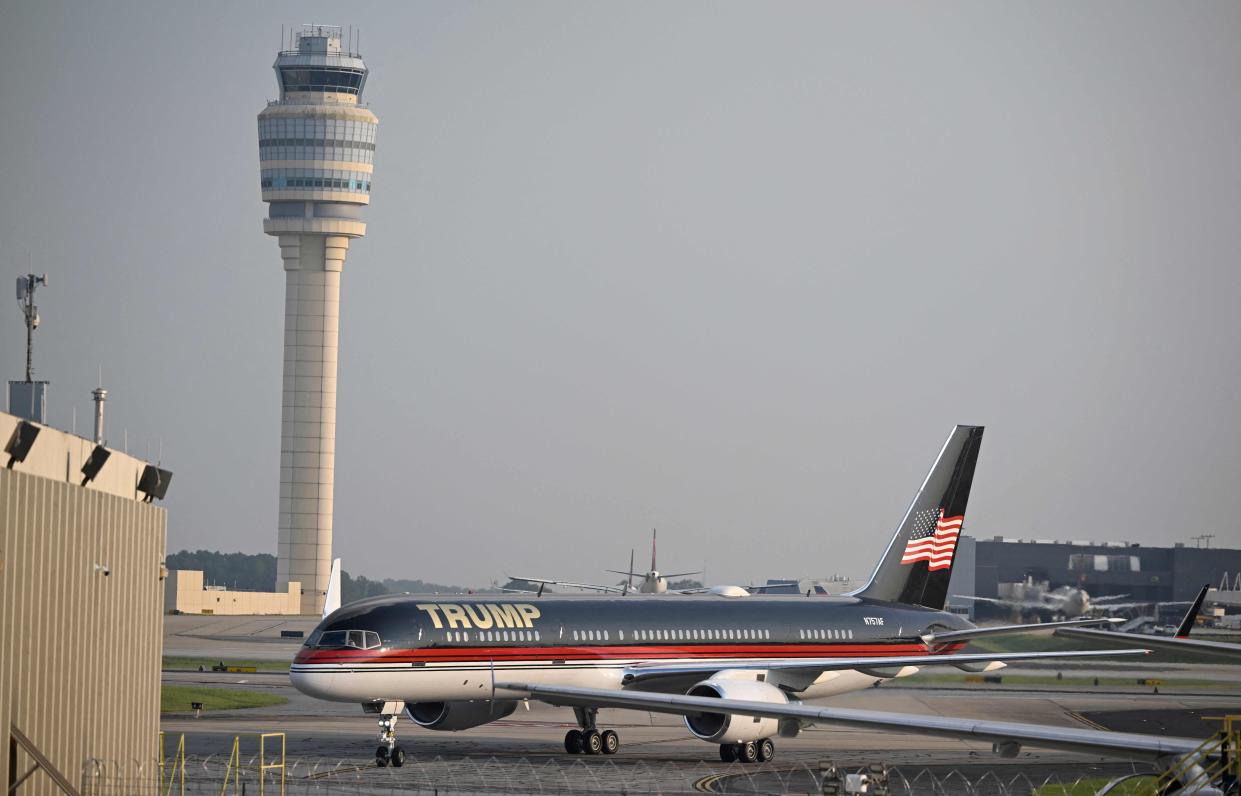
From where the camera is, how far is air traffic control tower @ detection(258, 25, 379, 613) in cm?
16188

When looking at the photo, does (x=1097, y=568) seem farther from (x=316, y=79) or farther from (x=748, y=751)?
(x=748, y=751)

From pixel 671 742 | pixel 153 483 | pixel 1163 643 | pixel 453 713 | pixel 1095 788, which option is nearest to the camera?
pixel 1163 643

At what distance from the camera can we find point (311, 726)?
49.2m

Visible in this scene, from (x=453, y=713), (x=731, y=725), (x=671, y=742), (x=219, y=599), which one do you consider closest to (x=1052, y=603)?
(x=219, y=599)

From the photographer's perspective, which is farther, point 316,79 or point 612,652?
point 316,79

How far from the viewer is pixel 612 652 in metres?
44.1

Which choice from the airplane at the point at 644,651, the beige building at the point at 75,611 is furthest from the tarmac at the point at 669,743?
the beige building at the point at 75,611

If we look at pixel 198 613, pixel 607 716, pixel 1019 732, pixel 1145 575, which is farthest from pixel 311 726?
pixel 1145 575

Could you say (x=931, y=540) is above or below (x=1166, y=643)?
above

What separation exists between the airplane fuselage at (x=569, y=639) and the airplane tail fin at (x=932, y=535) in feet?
3.11

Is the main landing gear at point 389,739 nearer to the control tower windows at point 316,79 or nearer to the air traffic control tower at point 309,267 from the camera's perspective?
the air traffic control tower at point 309,267

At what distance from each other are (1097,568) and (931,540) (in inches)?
4112

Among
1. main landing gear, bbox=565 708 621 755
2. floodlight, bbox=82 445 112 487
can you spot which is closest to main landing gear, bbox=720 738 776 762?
main landing gear, bbox=565 708 621 755

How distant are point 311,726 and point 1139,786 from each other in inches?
977
